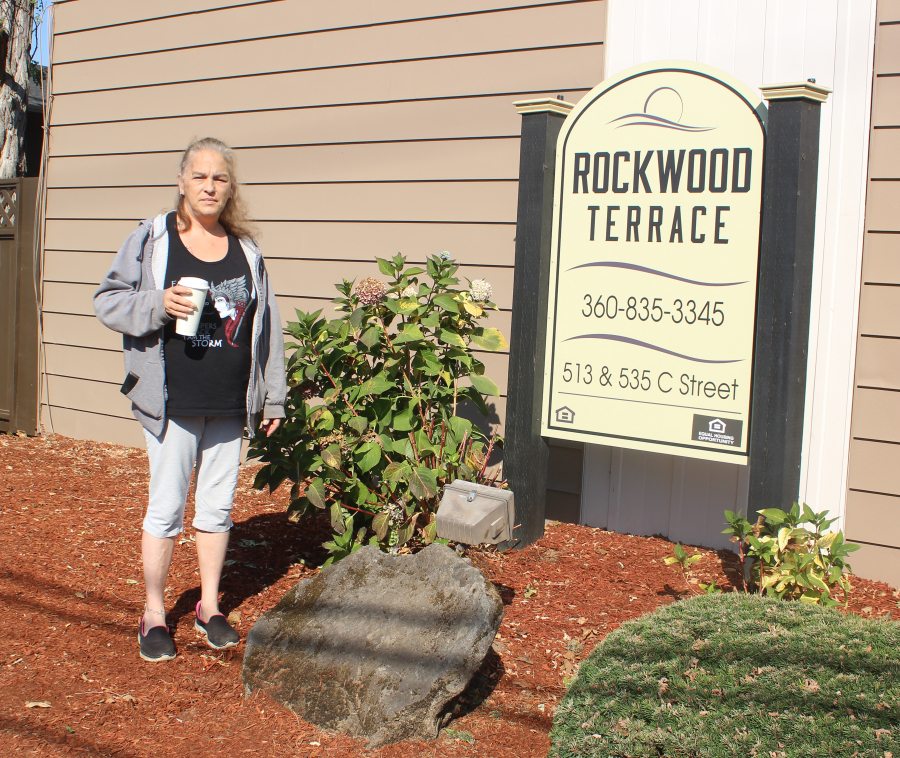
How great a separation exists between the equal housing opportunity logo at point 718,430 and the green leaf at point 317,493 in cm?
Result: 156

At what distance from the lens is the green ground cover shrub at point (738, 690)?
2094 millimetres

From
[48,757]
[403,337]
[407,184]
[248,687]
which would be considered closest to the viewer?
[48,757]

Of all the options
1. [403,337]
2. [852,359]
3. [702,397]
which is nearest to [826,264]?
[852,359]

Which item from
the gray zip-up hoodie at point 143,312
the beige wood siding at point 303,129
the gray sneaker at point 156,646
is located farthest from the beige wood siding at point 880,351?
the gray sneaker at point 156,646

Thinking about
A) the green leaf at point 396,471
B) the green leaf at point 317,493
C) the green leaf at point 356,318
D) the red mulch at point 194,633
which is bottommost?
the red mulch at point 194,633

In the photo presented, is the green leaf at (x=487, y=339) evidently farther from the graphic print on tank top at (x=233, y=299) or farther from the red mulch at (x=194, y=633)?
the graphic print on tank top at (x=233, y=299)

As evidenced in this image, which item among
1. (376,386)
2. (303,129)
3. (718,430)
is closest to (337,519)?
(376,386)

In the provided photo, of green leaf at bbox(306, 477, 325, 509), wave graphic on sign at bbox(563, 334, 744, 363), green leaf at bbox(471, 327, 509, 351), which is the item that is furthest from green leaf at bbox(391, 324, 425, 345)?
wave graphic on sign at bbox(563, 334, 744, 363)

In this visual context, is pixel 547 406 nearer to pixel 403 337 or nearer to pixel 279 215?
pixel 403 337

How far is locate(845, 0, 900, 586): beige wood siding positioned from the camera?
140 inches

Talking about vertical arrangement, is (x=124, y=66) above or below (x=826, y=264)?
above

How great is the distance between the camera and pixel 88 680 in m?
2.75

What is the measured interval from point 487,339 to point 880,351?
1.73 meters

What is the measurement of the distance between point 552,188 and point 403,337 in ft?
3.47
